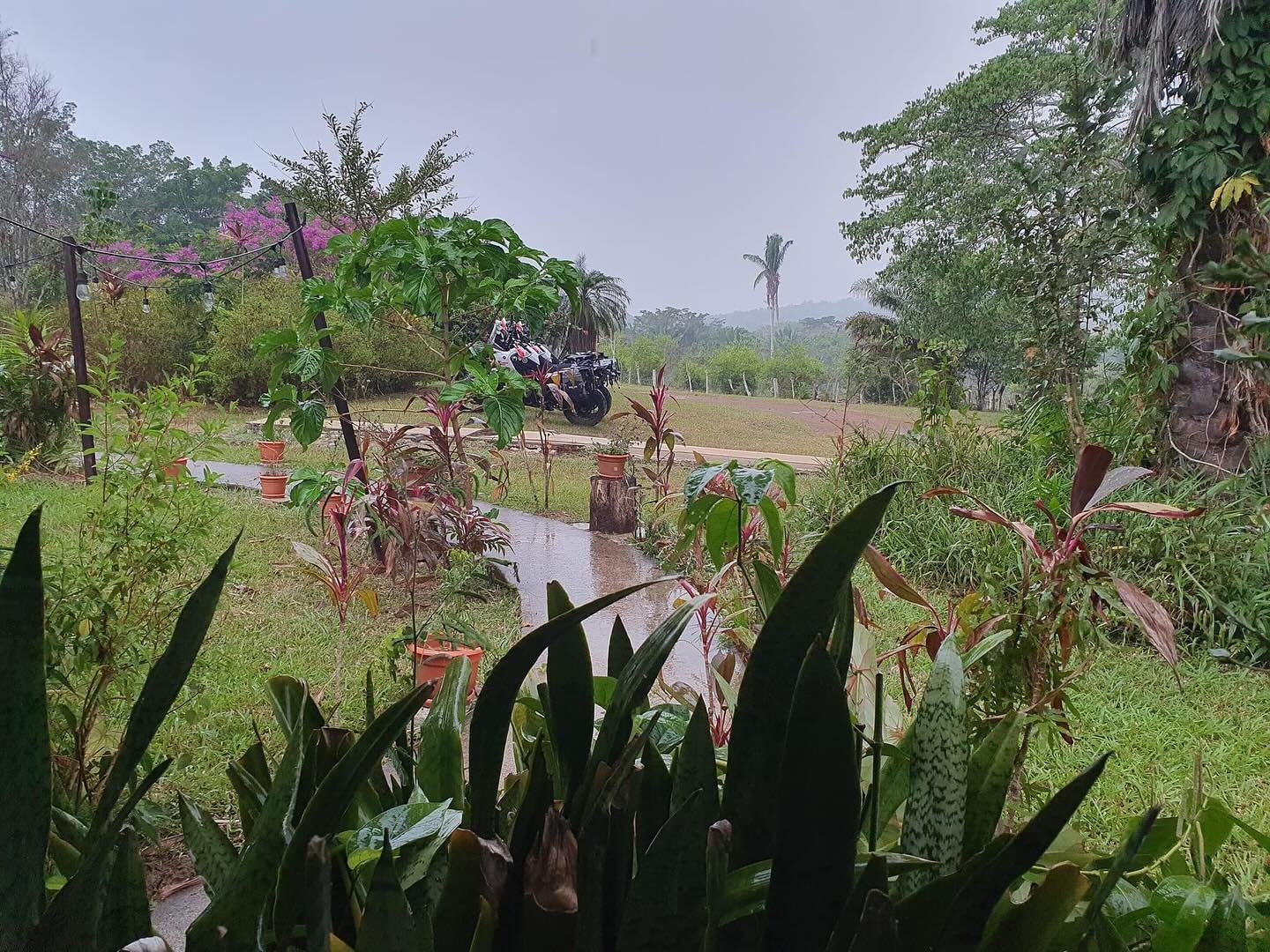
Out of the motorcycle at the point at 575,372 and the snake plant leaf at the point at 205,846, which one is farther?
the motorcycle at the point at 575,372

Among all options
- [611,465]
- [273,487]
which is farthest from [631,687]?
[273,487]

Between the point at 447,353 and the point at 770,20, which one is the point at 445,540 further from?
the point at 770,20

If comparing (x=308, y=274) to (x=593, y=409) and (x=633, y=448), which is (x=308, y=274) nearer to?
(x=633, y=448)

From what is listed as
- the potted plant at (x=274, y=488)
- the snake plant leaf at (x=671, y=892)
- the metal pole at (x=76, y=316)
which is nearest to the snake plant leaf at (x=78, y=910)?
the snake plant leaf at (x=671, y=892)

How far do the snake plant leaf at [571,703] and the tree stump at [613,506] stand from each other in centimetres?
324

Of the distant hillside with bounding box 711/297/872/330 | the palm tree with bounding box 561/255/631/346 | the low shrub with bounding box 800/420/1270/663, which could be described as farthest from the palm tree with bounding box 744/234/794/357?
the low shrub with bounding box 800/420/1270/663

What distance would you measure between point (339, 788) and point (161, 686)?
0.36 feet

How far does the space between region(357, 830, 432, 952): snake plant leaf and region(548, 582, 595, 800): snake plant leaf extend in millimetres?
151

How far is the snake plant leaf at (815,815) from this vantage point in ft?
1.03

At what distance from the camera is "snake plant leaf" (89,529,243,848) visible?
376mm

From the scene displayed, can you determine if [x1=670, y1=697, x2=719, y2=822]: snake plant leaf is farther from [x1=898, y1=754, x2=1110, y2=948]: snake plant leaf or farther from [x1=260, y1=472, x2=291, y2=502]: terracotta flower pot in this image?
[x1=260, y1=472, x2=291, y2=502]: terracotta flower pot

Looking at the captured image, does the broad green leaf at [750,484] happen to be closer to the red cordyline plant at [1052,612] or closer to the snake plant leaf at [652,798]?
the red cordyline plant at [1052,612]

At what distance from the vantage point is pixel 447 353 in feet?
7.74

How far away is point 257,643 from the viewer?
208cm
